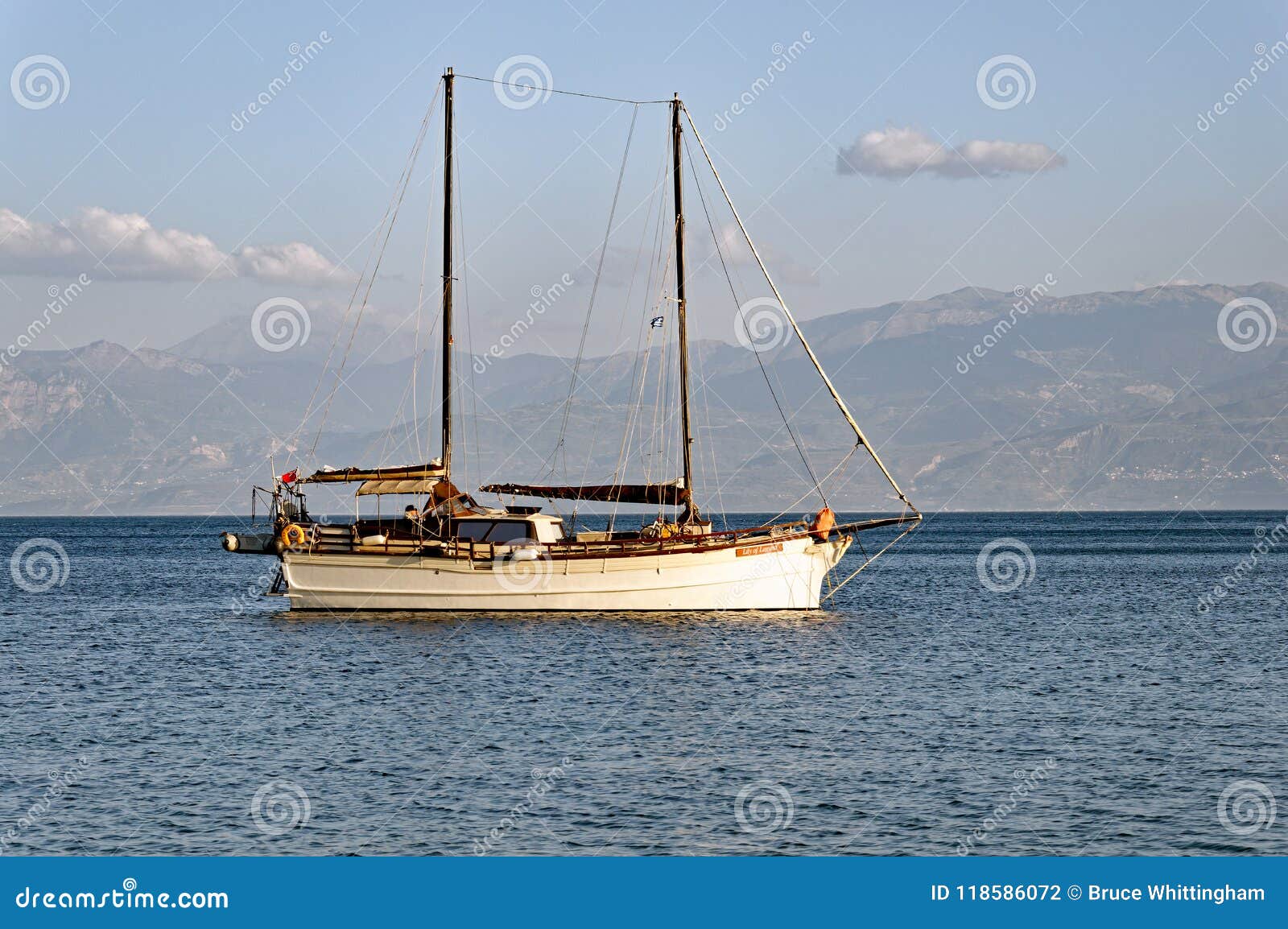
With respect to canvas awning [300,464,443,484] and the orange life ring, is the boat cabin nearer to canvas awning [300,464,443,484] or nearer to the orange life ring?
canvas awning [300,464,443,484]

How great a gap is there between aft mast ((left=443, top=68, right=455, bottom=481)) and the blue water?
8078 millimetres

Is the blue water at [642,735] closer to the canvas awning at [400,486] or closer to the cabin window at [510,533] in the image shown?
the cabin window at [510,533]

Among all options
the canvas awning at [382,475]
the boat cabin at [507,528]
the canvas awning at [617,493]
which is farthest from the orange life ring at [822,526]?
the canvas awning at [382,475]

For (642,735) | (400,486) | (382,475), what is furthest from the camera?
(382,475)

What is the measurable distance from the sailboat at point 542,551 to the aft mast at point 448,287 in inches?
4.6

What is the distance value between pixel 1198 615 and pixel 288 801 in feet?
182

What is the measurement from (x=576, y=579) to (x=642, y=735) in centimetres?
2320

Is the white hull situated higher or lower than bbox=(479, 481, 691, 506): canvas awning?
lower

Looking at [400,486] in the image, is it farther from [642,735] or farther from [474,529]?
[642,735]

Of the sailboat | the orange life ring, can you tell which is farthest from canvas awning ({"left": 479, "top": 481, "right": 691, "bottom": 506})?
the orange life ring

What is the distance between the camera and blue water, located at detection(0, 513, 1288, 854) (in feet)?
93.9

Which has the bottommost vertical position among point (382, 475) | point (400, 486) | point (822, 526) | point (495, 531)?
point (495, 531)

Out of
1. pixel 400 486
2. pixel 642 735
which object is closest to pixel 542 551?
pixel 400 486

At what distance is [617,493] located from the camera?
65.2 meters
